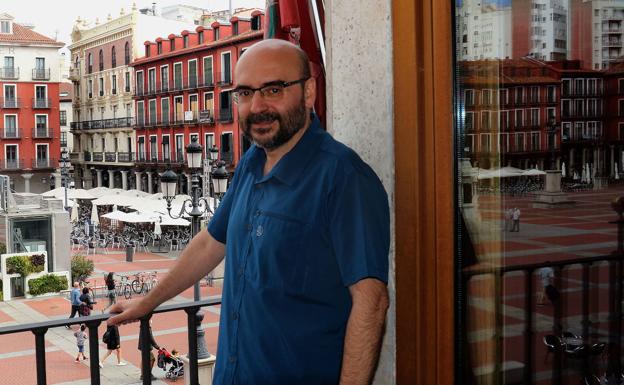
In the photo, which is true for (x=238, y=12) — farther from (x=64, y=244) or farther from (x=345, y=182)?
(x=345, y=182)

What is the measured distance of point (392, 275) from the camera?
66.2 inches

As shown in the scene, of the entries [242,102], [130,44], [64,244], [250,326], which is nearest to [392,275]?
[250,326]

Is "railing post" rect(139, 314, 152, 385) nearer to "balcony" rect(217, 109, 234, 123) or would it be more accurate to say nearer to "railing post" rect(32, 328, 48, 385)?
"railing post" rect(32, 328, 48, 385)

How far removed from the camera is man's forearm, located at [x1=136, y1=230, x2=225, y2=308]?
5.74ft

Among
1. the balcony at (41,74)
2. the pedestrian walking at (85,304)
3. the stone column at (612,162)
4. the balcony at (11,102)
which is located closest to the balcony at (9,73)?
the balcony at (41,74)

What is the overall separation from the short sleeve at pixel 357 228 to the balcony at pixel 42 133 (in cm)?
4042

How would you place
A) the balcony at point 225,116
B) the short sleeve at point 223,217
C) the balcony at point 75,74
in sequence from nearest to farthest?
the short sleeve at point 223,217 < the balcony at point 225,116 < the balcony at point 75,74

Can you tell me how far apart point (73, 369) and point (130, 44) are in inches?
1190

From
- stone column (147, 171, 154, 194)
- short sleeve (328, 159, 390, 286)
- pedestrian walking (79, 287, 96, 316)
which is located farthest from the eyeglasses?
stone column (147, 171, 154, 194)

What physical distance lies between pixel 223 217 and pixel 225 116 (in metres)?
29.4

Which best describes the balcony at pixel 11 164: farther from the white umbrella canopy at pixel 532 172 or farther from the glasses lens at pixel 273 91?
the white umbrella canopy at pixel 532 172

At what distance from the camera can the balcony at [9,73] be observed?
37875mm

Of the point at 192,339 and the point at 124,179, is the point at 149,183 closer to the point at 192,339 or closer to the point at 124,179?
the point at 124,179

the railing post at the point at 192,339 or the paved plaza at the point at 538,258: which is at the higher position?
the paved plaza at the point at 538,258
